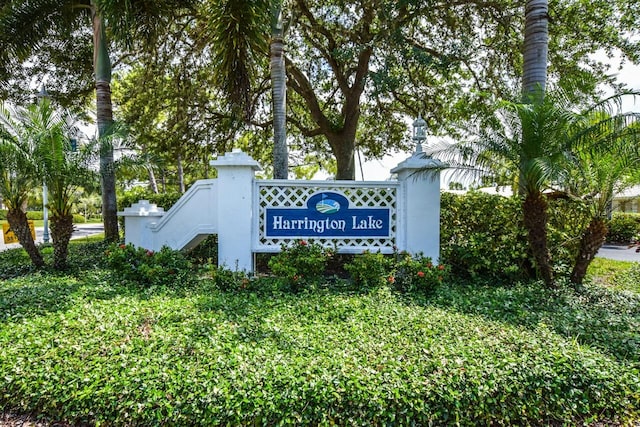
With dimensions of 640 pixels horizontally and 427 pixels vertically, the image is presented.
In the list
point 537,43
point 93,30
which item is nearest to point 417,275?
point 537,43

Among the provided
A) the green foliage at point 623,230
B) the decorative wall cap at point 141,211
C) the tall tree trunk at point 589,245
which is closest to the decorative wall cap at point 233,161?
the decorative wall cap at point 141,211

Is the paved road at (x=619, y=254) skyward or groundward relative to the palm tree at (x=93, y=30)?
groundward

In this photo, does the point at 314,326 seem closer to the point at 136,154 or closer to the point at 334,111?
the point at 136,154

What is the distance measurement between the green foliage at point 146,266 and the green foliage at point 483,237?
13.8 feet

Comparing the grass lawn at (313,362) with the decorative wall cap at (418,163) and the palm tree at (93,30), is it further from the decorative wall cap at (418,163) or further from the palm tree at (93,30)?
the palm tree at (93,30)

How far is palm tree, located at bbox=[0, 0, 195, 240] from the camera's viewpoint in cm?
759

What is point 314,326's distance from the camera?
3621 mm

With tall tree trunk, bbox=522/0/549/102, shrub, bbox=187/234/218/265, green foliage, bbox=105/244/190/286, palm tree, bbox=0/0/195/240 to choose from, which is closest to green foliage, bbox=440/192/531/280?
tall tree trunk, bbox=522/0/549/102

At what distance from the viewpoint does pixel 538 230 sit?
17.0 ft

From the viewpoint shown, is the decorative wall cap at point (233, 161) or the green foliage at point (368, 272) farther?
the decorative wall cap at point (233, 161)

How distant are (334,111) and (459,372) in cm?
1191

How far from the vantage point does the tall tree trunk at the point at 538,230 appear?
514 centimetres

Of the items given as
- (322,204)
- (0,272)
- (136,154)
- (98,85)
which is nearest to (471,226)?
(322,204)

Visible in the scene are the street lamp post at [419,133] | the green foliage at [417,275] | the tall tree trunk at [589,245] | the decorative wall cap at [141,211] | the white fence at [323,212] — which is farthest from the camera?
the decorative wall cap at [141,211]
